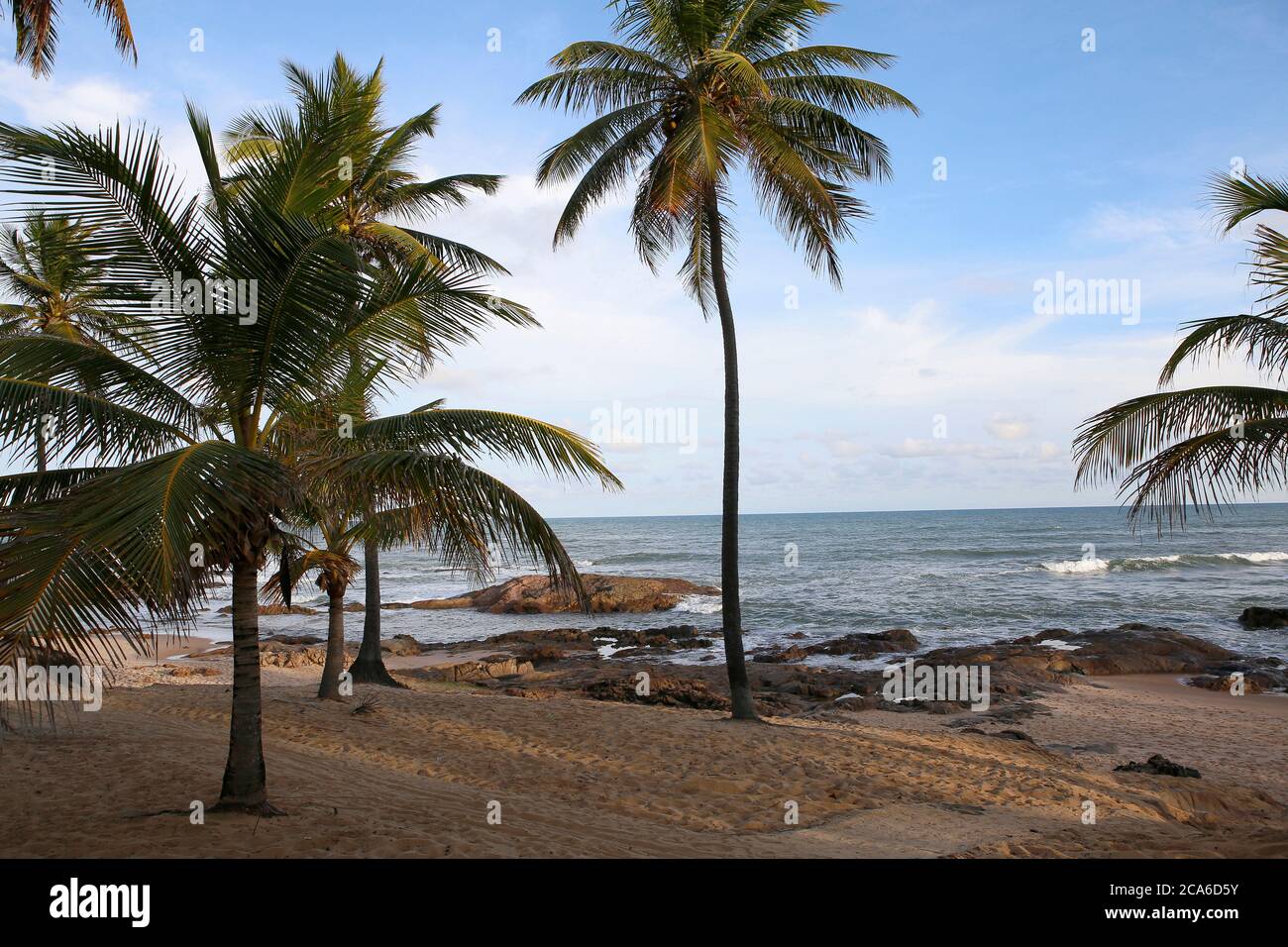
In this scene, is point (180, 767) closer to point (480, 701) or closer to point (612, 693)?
point (480, 701)

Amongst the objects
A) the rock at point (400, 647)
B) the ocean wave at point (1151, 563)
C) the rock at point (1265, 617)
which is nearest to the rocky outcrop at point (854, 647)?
the rock at point (400, 647)

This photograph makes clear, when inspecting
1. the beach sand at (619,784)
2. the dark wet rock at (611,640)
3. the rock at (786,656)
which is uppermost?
the beach sand at (619,784)

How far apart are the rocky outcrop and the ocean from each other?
160cm

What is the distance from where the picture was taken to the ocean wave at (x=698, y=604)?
35812 millimetres

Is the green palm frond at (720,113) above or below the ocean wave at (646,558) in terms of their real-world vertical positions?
above

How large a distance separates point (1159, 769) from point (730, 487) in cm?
703

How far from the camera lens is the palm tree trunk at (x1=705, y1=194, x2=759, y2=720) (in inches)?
488

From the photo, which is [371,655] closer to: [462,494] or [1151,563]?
[462,494]

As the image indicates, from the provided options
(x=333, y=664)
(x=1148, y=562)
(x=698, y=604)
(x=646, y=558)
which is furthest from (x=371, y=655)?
(x=646, y=558)

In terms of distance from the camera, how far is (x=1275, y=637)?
24.1 meters

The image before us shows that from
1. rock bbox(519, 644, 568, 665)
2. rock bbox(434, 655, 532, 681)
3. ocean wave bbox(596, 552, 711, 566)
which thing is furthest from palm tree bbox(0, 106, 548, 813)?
Answer: ocean wave bbox(596, 552, 711, 566)

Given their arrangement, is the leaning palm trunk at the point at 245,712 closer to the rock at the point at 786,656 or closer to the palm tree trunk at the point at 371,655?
the palm tree trunk at the point at 371,655

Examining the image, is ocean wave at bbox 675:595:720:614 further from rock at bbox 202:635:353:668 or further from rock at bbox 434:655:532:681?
rock at bbox 202:635:353:668

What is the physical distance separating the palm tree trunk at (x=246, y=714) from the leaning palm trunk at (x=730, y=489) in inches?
285
